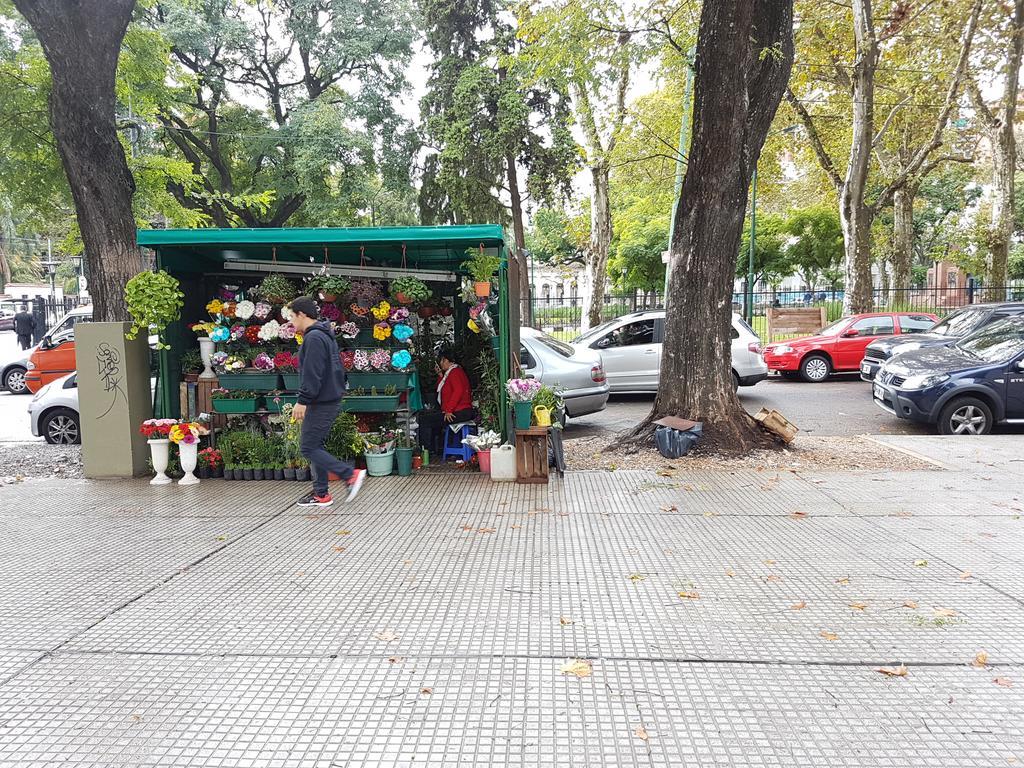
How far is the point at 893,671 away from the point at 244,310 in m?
7.02

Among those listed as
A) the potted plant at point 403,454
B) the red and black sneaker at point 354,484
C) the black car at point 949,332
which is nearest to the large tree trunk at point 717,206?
the potted plant at point 403,454

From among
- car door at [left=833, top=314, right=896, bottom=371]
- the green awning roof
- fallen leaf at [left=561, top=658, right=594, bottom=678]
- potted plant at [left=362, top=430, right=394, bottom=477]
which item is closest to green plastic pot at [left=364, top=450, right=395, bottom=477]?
potted plant at [left=362, top=430, right=394, bottom=477]

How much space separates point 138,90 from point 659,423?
12680 millimetres

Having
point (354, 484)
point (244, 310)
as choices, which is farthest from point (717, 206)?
Answer: point (244, 310)

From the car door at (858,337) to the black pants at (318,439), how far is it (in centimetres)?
1388

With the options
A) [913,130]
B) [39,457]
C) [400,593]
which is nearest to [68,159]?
[39,457]

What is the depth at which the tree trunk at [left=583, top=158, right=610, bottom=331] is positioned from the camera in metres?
23.5

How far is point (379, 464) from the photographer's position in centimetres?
812

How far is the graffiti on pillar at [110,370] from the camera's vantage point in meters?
8.08

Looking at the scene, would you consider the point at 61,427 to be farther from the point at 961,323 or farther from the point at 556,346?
the point at 961,323

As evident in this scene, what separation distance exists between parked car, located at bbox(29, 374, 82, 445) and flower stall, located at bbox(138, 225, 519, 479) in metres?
3.33

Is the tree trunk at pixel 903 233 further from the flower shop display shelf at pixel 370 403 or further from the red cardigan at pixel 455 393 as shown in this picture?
the flower shop display shelf at pixel 370 403

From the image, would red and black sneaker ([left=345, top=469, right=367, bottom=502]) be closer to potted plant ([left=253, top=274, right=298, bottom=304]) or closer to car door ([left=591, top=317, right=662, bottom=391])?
potted plant ([left=253, top=274, right=298, bottom=304])

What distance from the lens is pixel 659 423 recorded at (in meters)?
9.05
